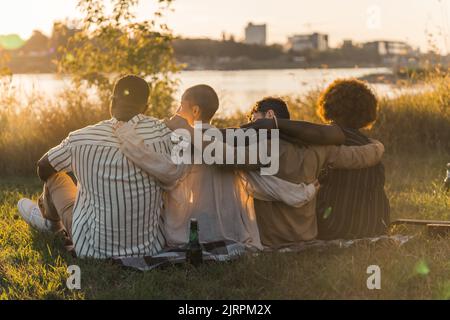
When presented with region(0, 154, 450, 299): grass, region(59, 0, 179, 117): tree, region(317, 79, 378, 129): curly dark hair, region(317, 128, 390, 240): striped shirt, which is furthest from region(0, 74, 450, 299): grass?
region(59, 0, 179, 117): tree

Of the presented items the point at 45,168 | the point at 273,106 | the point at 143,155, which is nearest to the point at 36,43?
the point at 45,168

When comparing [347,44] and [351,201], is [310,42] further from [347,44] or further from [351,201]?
[351,201]

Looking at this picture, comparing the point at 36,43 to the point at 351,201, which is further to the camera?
the point at 36,43

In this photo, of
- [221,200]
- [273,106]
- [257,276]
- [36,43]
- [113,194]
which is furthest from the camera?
[36,43]

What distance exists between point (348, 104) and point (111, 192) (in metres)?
1.64

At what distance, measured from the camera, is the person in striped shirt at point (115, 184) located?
432cm

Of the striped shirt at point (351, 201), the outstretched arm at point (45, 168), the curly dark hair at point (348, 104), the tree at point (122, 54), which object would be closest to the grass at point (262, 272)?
the striped shirt at point (351, 201)

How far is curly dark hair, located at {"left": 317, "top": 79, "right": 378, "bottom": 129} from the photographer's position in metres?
4.80

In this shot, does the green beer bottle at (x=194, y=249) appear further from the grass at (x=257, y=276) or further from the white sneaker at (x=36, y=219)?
the white sneaker at (x=36, y=219)

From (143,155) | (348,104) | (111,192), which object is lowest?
(111,192)

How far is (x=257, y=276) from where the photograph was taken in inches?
162

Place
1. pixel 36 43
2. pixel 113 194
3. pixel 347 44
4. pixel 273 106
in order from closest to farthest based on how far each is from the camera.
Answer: pixel 113 194
pixel 273 106
pixel 36 43
pixel 347 44

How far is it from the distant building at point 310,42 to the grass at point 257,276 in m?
12.9

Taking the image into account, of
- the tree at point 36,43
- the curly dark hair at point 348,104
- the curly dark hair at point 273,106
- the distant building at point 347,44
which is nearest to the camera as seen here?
the curly dark hair at point 273,106
